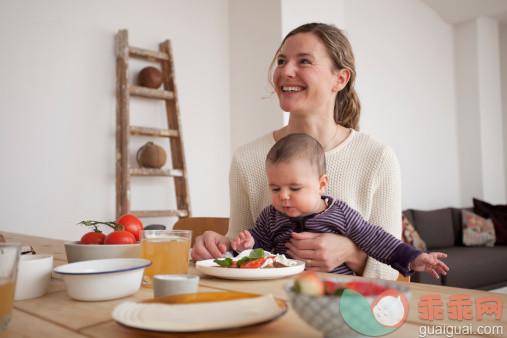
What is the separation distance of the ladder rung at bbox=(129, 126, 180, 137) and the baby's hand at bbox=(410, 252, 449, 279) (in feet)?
7.96

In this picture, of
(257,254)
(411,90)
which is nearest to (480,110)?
(411,90)

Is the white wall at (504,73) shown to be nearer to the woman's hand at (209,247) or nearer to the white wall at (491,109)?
the white wall at (491,109)

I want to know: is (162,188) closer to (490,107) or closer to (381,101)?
(381,101)

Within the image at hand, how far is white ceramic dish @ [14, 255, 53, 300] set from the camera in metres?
0.74

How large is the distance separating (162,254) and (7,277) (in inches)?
11.9

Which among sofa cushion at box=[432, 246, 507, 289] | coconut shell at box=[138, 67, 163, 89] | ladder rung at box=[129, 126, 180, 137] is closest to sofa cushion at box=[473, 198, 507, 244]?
sofa cushion at box=[432, 246, 507, 289]

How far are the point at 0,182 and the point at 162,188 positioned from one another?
1.13 metres

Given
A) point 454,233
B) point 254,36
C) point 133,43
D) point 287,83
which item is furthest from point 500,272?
point 133,43

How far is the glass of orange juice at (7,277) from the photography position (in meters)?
0.57

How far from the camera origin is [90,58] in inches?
125

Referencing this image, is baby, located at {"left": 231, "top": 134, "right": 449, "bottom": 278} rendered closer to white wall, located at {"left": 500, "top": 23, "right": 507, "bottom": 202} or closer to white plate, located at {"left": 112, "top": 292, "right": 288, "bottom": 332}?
white plate, located at {"left": 112, "top": 292, "right": 288, "bottom": 332}

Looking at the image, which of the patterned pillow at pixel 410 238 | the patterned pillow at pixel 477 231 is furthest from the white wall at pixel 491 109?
the patterned pillow at pixel 410 238

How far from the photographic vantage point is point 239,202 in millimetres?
1682

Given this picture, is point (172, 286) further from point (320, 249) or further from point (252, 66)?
point (252, 66)
